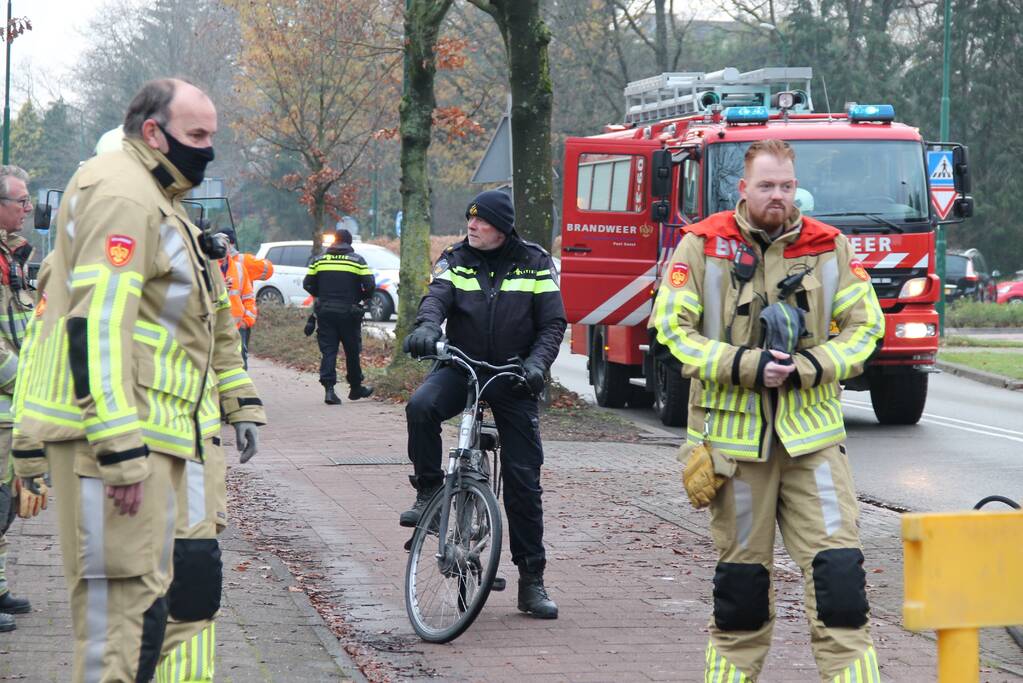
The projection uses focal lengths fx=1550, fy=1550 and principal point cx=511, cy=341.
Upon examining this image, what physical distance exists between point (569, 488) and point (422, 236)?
9023mm

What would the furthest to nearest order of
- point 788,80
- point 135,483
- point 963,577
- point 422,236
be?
point 422,236 → point 788,80 → point 135,483 → point 963,577

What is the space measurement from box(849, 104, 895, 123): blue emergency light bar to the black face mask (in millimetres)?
11720

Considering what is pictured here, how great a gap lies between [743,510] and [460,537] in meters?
1.98

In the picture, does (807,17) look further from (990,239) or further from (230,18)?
(230,18)

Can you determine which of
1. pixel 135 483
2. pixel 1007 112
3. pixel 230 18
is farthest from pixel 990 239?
pixel 135 483

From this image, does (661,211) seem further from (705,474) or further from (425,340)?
(705,474)

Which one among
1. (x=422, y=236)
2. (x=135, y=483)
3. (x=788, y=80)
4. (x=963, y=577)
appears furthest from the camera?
(x=422, y=236)

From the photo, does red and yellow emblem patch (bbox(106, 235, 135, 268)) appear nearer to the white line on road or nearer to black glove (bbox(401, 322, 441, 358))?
black glove (bbox(401, 322, 441, 358))

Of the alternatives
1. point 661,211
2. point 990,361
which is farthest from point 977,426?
point 990,361

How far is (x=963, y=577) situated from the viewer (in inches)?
136

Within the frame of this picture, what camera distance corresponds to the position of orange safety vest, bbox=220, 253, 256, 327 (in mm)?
15344

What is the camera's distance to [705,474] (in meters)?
4.76

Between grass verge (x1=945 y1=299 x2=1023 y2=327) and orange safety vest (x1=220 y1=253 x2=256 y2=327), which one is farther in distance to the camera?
grass verge (x1=945 y1=299 x2=1023 y2=327)

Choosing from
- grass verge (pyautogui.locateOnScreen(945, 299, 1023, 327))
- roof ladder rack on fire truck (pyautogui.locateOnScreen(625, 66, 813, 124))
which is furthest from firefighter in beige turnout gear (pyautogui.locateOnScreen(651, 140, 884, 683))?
grass verge (pyautogui.locateOnScreen(945, 299, 1023, 327))
